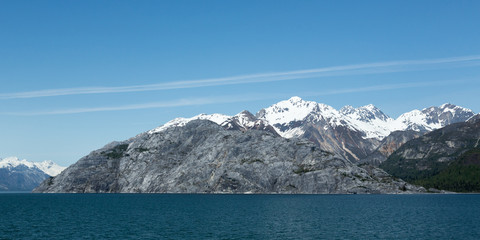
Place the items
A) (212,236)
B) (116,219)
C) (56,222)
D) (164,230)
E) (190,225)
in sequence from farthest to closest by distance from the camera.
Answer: (116,219)
(56,222)
(190,225)
(164,230)
(212,236)

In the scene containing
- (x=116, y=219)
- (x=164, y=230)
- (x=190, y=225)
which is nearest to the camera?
(x=164, y=230)

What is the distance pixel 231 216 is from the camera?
14712 cm

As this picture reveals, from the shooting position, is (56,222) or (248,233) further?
(56,222)

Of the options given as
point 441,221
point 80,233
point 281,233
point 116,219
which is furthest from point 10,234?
point 441,221

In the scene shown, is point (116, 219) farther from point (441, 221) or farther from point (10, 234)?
point (441, 221)

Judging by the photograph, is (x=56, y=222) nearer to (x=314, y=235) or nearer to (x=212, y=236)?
(x=212, y=236)

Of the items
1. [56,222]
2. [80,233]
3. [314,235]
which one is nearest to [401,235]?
[314,235]

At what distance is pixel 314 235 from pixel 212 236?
23309mm

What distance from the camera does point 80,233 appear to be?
106 meters

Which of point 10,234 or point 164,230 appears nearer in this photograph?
point 10,234

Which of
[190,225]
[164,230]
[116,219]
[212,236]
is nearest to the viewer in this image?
[212,236]

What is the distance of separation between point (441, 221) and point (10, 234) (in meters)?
115

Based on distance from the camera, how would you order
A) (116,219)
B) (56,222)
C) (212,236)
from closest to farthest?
(212,236) → (56,222) → (116,219)

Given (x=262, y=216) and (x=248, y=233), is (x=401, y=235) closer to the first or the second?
(x=248, y=233)
